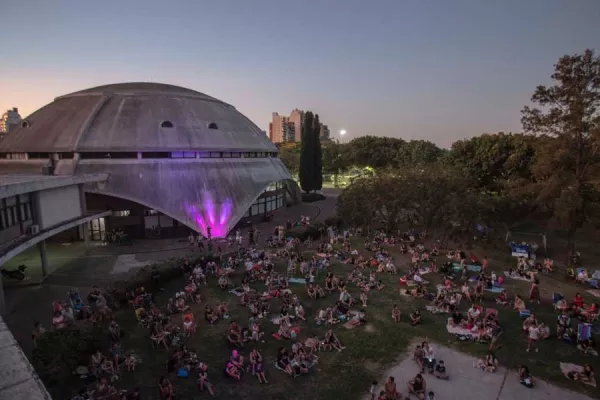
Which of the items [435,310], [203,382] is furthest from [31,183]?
[435,310]

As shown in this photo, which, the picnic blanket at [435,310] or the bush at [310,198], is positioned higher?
the bush at [310,198]

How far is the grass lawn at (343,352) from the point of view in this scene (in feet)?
40.8

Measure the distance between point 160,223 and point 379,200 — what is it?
20362mm

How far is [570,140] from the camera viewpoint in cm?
2303

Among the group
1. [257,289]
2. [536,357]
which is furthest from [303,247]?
[536,357]

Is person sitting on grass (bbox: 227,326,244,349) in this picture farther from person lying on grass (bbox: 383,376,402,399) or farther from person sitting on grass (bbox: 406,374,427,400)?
person sitting on grass (bbox: 406,374,427,400)

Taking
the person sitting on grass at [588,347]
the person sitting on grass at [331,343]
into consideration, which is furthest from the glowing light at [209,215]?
the person sitting on grass at [588,347]

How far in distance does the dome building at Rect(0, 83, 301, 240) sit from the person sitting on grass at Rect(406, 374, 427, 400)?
23259 millimetres

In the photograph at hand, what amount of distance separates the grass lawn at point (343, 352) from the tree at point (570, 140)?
232 inches

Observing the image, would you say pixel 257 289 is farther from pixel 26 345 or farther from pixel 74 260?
pixel 74 260

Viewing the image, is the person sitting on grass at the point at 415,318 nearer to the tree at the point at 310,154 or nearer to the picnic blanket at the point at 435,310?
the picnic blanket at the point at 435,310

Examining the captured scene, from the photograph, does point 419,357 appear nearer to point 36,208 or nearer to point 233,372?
point 233,372

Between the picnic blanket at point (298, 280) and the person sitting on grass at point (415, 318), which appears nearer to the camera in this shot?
the person sitting on grass at point (415, 318)

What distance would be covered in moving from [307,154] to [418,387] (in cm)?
4894
